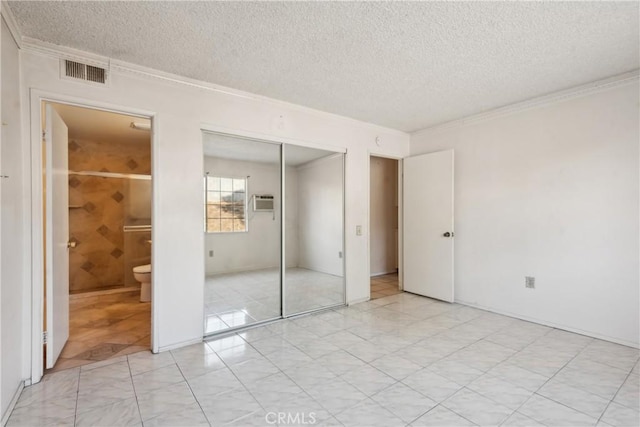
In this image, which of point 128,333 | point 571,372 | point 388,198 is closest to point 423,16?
point 571,372

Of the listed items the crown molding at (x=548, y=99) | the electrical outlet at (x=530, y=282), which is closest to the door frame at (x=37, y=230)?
the crown molding at (x=548, y=99)

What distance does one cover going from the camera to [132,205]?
16.6 feet

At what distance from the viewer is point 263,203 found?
3537 mm

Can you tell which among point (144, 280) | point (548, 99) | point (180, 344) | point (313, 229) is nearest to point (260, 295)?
point (180, 344)

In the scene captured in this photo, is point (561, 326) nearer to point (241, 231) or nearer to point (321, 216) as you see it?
point (321, 216)

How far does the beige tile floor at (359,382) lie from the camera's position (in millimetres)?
1829

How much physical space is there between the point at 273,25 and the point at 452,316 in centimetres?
348

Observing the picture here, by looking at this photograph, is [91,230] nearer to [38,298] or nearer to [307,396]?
[38,298]

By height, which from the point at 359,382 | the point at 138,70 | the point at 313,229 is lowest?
the point at 359,382

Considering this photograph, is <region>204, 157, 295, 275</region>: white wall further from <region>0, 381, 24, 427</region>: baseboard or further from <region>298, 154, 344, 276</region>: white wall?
<region>0, 381, 24, 427</region>: baseboard

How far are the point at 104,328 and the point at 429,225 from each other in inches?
163

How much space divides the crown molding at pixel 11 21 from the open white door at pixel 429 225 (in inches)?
167

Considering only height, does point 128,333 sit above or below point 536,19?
below

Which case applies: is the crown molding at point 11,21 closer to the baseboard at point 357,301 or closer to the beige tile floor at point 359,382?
the beige tile floor at point 359,382
